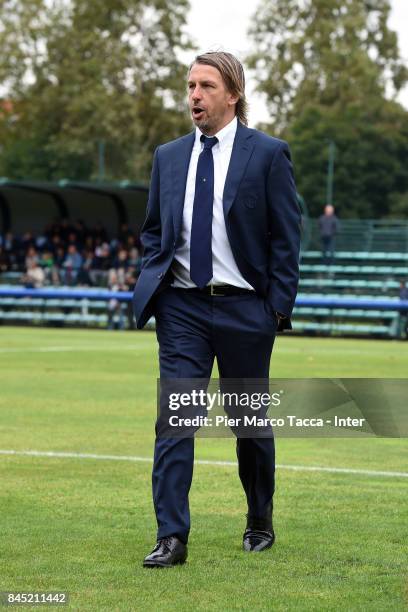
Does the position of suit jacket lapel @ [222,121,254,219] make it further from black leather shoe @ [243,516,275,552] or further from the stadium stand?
the stadium stand

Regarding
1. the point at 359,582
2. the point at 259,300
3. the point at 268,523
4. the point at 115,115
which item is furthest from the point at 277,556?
the point at 115,115

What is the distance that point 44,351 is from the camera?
24.1 meters

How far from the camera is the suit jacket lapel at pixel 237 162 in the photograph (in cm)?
638

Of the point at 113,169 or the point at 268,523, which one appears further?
the point at 113,169

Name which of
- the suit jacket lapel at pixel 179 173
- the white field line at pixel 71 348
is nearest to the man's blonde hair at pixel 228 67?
the suit jacket lapel at pixel 179 173

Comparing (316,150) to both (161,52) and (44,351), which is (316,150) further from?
(44,351)

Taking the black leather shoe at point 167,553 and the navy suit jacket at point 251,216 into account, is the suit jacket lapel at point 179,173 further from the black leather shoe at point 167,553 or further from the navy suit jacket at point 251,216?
the black leather shoe at point 167,553

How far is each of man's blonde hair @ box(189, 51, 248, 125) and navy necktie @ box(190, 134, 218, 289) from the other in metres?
0.37

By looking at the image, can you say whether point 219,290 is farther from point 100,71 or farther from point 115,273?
point 100,71

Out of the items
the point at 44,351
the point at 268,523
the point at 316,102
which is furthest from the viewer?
the point at 316,102

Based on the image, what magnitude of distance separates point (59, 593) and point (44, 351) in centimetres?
1852

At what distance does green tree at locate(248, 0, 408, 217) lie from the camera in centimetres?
7706

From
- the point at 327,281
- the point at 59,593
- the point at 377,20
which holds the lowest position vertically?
the point at 327,281

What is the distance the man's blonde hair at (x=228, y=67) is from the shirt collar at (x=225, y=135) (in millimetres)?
127
